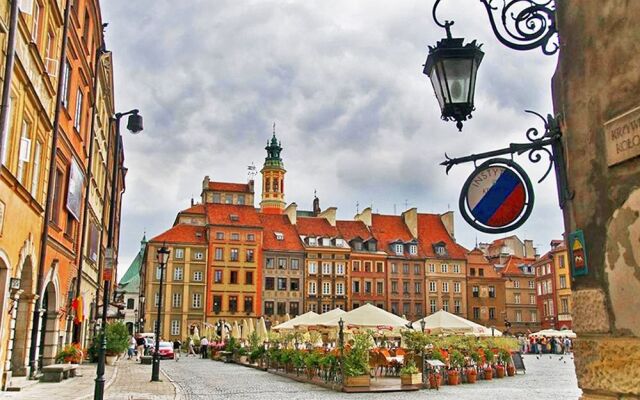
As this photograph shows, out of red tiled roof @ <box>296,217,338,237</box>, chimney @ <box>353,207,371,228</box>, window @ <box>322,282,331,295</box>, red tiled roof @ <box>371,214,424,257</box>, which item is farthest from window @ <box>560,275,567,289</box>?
window @ <box>322,282,331,295</box>

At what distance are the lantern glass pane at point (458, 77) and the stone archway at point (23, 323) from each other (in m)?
15.3

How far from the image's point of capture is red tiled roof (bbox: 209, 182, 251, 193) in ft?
277

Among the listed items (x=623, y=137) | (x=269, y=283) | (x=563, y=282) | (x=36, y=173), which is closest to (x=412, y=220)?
(x=563, y=282)

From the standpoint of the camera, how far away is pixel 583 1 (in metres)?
4.65

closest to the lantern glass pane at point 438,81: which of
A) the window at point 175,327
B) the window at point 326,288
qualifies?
the window at point 175,327

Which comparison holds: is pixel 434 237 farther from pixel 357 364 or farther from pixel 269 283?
pixel 357 364

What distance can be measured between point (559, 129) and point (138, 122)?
12.8 metres

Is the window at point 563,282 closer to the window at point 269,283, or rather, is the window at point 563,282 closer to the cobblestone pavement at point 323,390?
the window at point 269,283

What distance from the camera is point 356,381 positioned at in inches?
787

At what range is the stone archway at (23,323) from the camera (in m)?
17.6

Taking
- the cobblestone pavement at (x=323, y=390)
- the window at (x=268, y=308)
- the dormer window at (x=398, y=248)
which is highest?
the dormer window at (x=398, y=248)

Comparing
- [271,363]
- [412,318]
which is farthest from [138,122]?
[412,318]

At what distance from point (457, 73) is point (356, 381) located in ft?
53.0

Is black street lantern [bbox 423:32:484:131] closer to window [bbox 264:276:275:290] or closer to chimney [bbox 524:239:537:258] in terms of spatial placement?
window [bbox 264:276:275:290]
